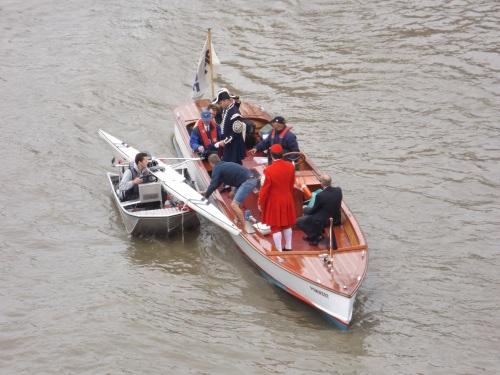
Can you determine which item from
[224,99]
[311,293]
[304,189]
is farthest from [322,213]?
[224,99]

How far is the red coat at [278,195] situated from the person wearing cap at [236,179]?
70 centimetres

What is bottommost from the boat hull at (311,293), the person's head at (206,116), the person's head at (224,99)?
the boat hull at (311,293)

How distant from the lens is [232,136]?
39.4 ft

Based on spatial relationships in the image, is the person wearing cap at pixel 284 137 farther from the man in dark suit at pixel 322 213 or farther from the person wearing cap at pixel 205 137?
the man in dark suit at pixel 322 213

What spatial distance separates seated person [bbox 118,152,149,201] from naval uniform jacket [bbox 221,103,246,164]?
1.41 m

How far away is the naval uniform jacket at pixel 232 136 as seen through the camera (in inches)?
472

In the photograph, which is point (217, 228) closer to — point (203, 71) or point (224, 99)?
point (224, 99)

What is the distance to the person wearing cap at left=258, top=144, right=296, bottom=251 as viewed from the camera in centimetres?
995

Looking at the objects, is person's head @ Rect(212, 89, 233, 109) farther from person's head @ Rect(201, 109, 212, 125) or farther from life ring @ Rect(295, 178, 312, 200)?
life ring @ Rect(295, 178, 312, 200)

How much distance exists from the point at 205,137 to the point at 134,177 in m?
1.56

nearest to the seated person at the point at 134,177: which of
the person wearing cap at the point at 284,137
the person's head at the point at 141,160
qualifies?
the person's head at the point at 141,160

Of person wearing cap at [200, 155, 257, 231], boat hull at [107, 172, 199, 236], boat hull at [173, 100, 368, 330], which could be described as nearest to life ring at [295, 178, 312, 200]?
boat hull at [173, 100, 368, 330]

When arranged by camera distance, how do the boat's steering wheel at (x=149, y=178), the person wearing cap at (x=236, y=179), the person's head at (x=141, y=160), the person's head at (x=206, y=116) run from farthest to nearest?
the person's head at (x=206, y=116)
the boat's steering wheel at (x=149, y=178)
the person's head at (x=141, y=160)
the person wearing cap at (x=236, y=179)

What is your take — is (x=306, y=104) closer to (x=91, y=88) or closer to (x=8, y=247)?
(x=91, y=88)
